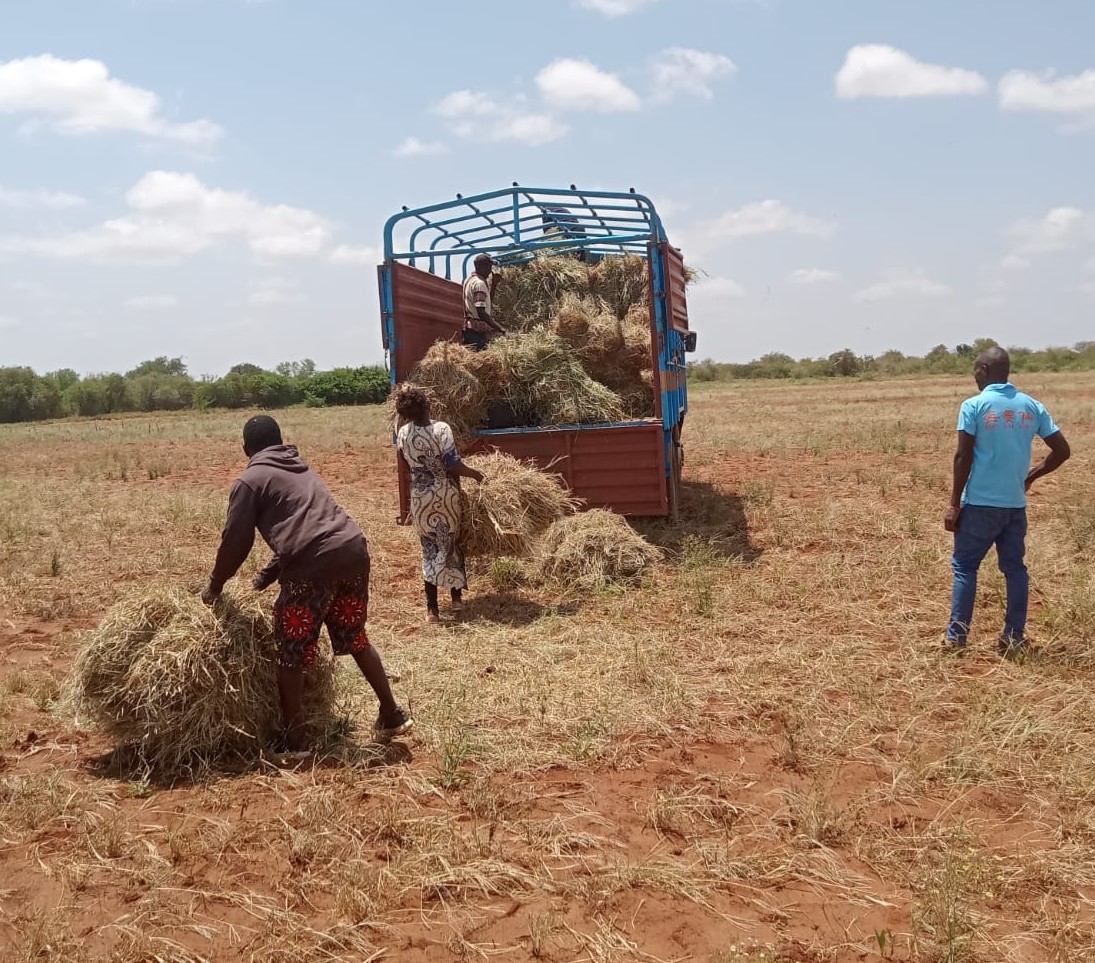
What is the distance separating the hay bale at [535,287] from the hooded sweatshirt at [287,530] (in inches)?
234

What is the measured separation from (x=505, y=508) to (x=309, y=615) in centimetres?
342

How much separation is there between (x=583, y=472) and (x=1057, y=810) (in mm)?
5396

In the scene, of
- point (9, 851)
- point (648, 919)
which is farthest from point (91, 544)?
point (648, 919)

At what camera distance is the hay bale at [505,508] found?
7461 millimetres

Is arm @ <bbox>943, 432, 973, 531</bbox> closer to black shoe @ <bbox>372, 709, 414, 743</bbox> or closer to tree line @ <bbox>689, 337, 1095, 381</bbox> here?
black shoe @ <bbox>372, 709, 414, 743</bbox>

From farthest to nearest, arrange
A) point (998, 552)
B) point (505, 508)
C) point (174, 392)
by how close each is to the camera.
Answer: point (174, 392) < point (505, 508) < point (998, 552)

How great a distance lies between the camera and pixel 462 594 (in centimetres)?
729

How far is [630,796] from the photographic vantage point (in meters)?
3.82

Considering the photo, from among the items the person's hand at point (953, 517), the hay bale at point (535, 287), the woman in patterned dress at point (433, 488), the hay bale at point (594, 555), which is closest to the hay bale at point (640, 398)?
the hay bale at point (535, 287)

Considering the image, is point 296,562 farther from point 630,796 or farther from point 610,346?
point 610,346

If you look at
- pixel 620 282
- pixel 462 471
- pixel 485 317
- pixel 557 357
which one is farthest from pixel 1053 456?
pixel 620 282

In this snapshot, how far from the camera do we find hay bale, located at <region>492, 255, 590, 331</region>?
394 inches

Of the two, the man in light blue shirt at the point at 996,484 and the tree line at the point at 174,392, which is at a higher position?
the tree line at the point at 174,392

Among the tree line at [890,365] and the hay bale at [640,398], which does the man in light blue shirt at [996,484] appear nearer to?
the hay bale at [640,398]
